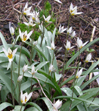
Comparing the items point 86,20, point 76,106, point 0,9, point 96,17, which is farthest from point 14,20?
point 76,106

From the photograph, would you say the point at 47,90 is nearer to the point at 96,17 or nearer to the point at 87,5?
the point at 96,17

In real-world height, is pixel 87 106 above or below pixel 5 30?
below

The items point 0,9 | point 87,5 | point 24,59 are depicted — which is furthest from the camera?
point 87,5

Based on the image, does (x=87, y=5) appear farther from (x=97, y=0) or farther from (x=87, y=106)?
(x=87, y=106)

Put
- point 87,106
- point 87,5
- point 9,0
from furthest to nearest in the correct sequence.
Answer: point 87,5 < point 9,0 < point 87,106

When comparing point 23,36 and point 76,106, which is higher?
point 23,36

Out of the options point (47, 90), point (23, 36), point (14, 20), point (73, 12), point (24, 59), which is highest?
point (14, 20)

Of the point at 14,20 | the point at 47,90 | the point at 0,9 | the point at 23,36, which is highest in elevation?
the point at 0,9

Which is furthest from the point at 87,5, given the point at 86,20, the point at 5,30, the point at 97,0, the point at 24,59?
the point at 24,59

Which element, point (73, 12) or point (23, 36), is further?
point (73, 12)
